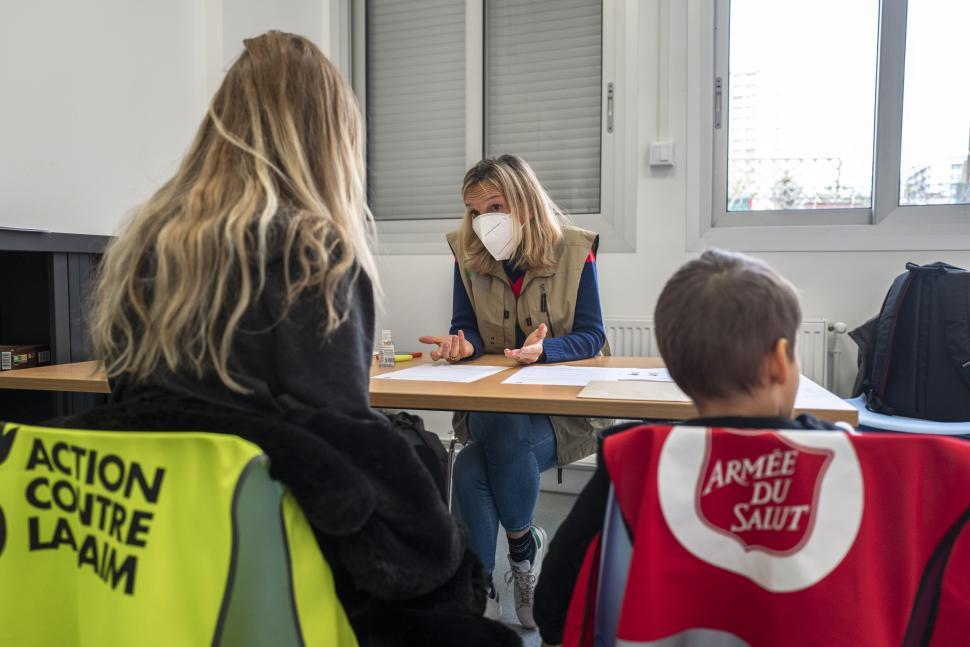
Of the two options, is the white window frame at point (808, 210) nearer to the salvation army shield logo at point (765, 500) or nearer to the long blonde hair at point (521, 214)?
the long blonde hair at point (521, 214)

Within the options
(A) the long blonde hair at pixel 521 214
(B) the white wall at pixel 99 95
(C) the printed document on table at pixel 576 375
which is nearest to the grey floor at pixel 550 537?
(C) the printed document on table at pixel 576 375

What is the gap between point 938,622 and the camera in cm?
67

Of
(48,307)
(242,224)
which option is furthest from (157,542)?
(48,307)

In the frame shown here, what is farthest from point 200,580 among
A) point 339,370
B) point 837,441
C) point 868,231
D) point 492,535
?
point 868,231

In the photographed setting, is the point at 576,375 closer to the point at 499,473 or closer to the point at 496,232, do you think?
the point at 499,473

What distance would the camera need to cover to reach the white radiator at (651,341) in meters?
2.53

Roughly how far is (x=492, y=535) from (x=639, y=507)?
1.08 m

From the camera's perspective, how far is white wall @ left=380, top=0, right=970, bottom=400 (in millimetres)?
2568

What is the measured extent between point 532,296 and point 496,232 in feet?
0.69

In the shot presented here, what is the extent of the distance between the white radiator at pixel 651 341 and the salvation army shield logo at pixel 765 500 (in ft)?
6.52

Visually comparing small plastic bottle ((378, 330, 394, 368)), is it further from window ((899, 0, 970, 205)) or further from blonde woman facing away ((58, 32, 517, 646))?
window ((899, 0, 970, 205))

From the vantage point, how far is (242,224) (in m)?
0.79

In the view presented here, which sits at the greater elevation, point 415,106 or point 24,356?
point 415,106

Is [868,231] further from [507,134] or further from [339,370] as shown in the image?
[339,370]
